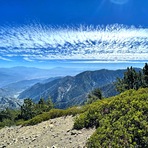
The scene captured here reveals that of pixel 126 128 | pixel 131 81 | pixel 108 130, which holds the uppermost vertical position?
pixel 126 128

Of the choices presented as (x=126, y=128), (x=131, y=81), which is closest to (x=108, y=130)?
(x=126, y=128)

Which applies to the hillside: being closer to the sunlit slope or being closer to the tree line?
the sunlit slope

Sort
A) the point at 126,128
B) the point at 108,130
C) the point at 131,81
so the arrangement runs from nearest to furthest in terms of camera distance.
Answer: the point at 126,128 → the point at 108,130 → the point at 131,81

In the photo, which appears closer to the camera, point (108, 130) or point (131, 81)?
point (108, 130)

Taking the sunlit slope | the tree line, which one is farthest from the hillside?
the tree line

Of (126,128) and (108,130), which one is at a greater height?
(126,128)

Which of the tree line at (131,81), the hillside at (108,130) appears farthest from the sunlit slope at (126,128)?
the tree line at (131,81)

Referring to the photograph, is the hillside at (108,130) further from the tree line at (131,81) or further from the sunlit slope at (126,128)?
the tree line at (131,81)

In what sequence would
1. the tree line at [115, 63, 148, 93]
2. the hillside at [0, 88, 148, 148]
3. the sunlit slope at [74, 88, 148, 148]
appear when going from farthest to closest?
1. the tree line at [115, 63, 148, 93]
2. the hillside at [0, 88, 148, 148]
3. the sunlit slope at [74, 88, 148, 148]

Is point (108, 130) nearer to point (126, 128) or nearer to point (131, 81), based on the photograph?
point (126, 128)

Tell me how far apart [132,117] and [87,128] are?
521cm

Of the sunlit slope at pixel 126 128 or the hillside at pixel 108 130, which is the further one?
the hillside at pixel 108 130

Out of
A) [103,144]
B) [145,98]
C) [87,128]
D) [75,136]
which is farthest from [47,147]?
[145,98]

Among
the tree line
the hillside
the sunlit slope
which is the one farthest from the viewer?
the tree line
